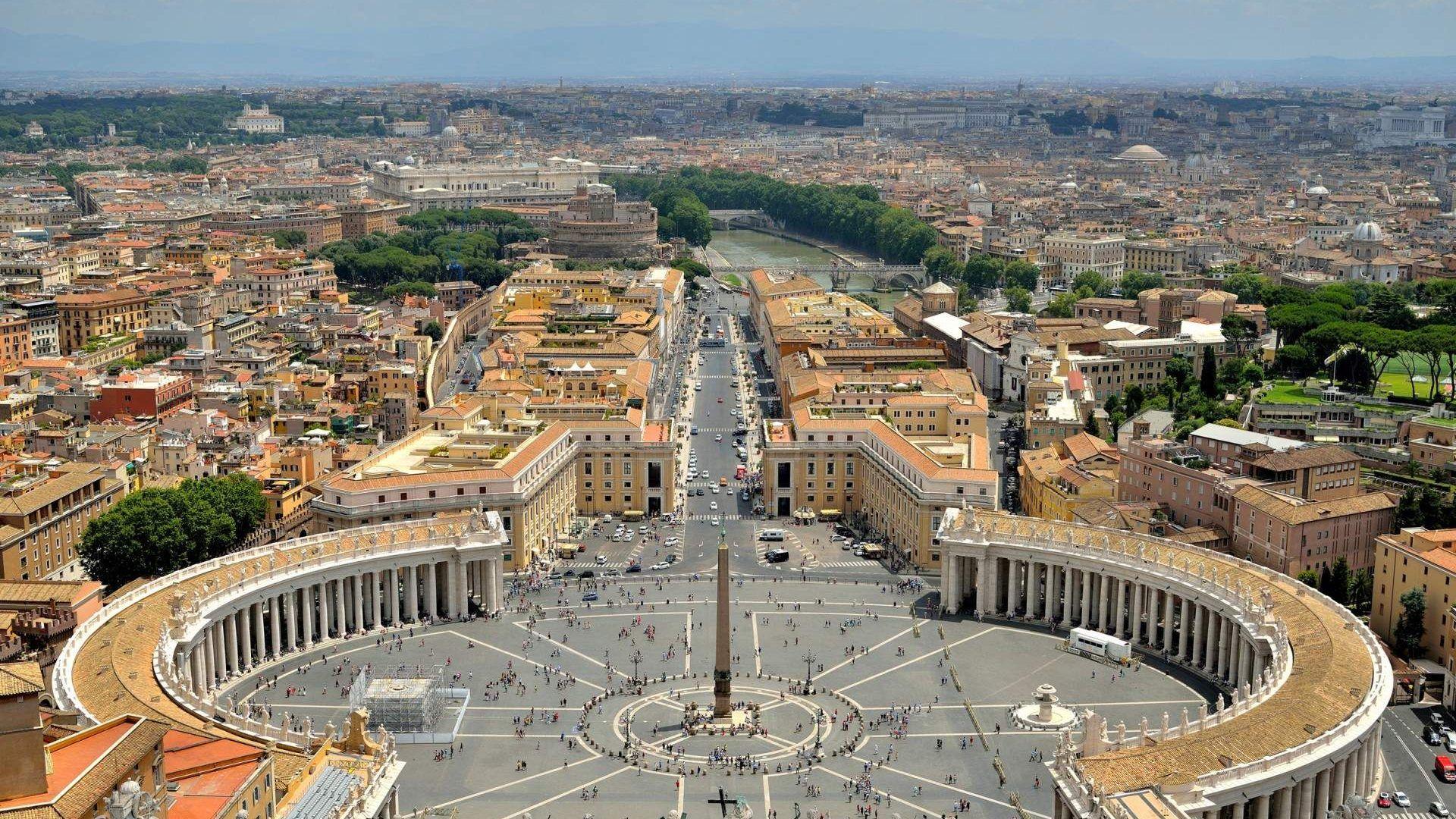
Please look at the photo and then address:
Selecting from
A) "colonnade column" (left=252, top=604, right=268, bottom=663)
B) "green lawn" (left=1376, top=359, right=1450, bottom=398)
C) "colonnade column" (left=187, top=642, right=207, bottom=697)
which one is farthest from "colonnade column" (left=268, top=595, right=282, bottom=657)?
"green lawn" (left=1376, top=359, right=1450, bottom=398)

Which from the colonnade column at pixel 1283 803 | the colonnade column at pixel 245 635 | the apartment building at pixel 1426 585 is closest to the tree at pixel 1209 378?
the apartment building at pixel 1426 585

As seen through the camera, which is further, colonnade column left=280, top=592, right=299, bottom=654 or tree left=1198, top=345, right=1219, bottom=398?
tree left=1198, top=345, right=1219, bottom=398

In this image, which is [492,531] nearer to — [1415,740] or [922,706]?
[922,706]

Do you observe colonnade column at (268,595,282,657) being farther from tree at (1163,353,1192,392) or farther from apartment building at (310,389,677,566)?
tree at (1163,353,1192,392)

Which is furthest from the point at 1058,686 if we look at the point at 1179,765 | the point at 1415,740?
the point at 1179,765

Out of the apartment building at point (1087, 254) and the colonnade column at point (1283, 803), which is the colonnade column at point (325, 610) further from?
the apartment building at point (1087, 254)

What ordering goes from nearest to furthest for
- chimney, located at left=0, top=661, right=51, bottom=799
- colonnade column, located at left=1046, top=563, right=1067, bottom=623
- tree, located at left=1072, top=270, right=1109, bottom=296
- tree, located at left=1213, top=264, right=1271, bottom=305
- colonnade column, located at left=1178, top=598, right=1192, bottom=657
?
1. chimney, located at left=0, top=661, right=51, bottom=799
2. colonnade column, located at left=1178, top=598, right=1192, bottom=657
3. colonnade column, located at left=1046, top=563, right=1067, bottom=623
4. tree, located at left=1213, top=264, right=1271, bottom=305
5. tree, located at left=1072, top=270, right=1109, bottom=296
